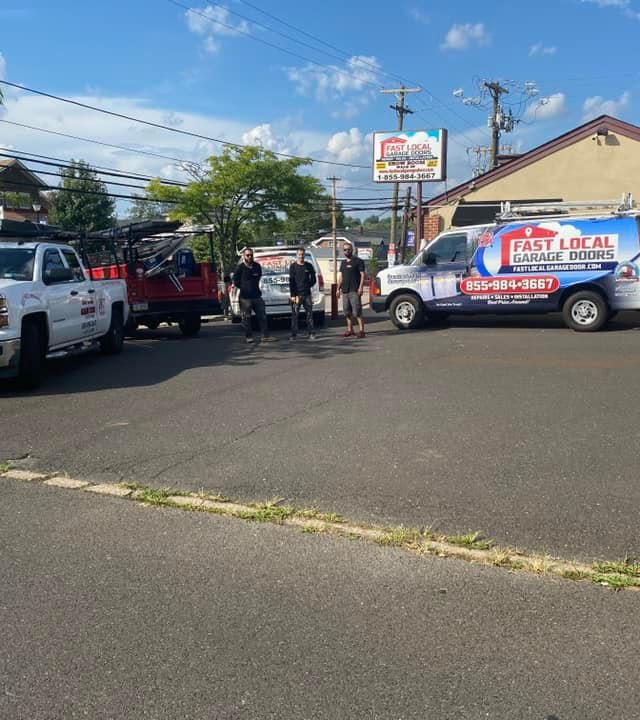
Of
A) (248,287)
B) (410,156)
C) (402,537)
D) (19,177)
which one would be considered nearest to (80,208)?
(19,177)

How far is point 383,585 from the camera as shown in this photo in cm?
360

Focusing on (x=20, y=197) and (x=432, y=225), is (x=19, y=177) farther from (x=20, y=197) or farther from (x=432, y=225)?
(x=432, y=225)

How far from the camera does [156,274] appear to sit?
1476 centimetres

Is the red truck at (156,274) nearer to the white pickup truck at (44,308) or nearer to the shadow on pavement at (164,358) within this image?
the shadow on pavement at (164,358)

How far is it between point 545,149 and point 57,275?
17.6m

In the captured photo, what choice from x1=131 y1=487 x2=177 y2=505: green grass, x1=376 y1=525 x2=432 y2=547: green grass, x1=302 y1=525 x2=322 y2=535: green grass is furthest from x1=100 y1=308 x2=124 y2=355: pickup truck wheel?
x1=376 y1=525 x2=432 y2=547: green grass

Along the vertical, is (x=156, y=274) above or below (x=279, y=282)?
above

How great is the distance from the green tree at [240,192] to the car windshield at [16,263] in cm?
2604

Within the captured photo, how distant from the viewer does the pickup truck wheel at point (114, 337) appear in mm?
11758

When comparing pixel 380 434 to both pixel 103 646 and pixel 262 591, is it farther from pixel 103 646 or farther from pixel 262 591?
pixel 103 646

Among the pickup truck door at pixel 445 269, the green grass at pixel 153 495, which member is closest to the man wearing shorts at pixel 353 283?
the pickup truck door at pixel 445 269

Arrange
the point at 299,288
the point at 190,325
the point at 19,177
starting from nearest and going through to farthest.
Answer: the point at 299,288, the point at 190,325, the point at 19,177

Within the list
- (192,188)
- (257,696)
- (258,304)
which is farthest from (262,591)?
(192,188)

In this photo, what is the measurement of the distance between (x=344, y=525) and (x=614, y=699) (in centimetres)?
194
